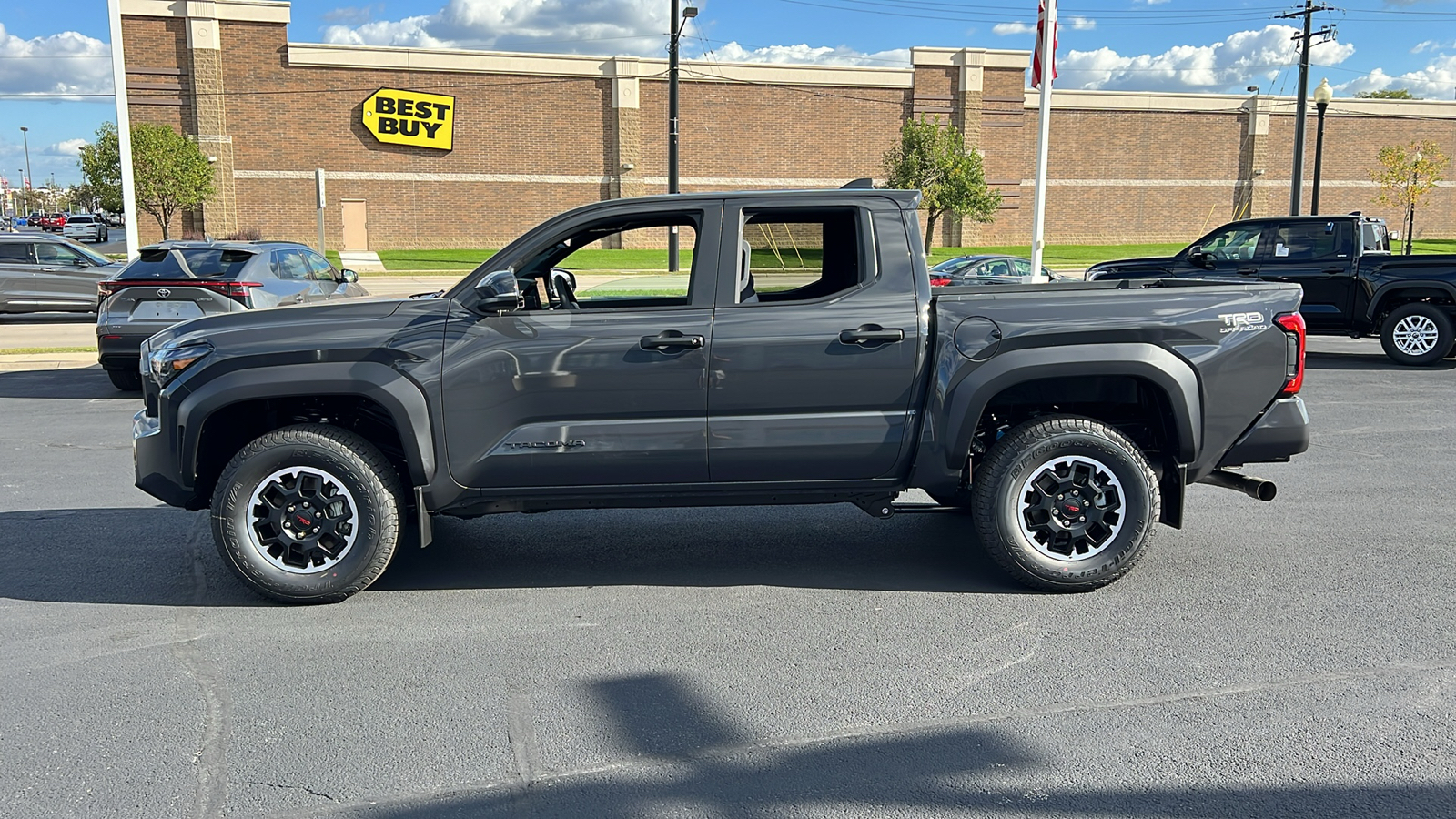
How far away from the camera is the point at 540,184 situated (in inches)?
1730

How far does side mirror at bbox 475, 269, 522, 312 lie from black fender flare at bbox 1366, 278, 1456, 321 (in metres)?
13.1

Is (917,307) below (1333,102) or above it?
below

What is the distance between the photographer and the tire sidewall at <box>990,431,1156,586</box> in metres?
5.13

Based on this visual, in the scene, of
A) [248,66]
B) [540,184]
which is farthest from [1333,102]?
[248,66]

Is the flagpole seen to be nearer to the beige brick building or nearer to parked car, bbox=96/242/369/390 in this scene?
parked car, bbox=96/242/369/390

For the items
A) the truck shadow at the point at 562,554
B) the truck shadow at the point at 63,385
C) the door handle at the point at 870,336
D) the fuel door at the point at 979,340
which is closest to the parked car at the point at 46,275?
the truck shadow at the point at 63,385

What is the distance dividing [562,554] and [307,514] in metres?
1.44

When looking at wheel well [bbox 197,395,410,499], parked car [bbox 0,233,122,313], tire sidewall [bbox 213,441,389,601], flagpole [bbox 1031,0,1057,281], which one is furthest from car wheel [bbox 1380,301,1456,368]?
parked car [bbox 0,233,122,313]

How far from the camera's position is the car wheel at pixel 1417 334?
1396 centimetres

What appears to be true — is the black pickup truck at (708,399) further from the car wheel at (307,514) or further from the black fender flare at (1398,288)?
the black fender flare at (1398,288)

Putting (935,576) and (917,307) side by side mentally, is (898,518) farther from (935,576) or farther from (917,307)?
(917,307)

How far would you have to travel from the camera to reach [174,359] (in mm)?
5125

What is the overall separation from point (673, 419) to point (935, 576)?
62.1 inches

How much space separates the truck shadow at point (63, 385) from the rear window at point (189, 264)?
1.38 metres
